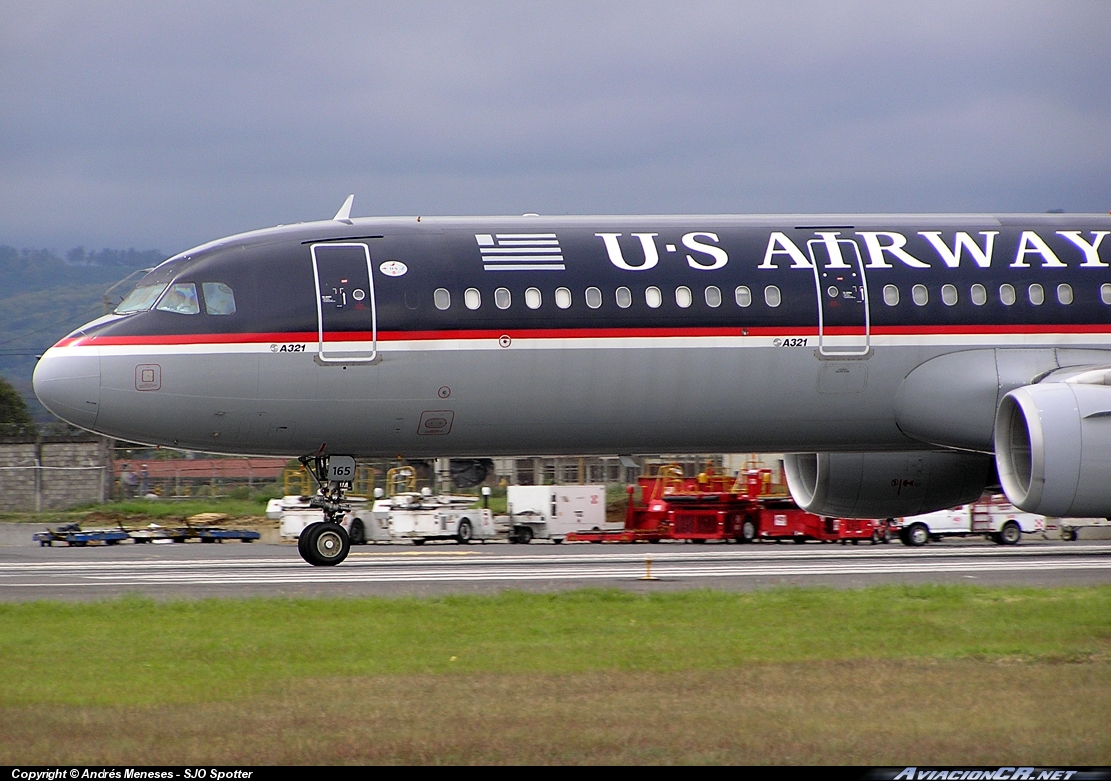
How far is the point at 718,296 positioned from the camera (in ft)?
61.3

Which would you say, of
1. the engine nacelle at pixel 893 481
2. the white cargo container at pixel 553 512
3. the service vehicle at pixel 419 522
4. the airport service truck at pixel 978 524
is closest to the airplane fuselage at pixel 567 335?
the engine nacelle at pixel 893 481

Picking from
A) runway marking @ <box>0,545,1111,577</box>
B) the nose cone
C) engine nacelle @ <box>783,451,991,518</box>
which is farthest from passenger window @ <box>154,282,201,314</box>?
engine nacelle @ <box>783,451,991,518</box>

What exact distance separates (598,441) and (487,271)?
288 centimetres

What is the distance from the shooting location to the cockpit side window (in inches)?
706

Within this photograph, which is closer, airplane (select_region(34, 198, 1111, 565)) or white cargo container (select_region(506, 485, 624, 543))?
airplane (select_region(34, 198, 1111, 565))

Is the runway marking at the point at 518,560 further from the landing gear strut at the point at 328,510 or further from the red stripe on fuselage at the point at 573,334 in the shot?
the red stripe on fuselage at the point at 573,334

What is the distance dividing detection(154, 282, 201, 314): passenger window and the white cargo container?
805 inches

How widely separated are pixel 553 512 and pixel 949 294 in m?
20.1

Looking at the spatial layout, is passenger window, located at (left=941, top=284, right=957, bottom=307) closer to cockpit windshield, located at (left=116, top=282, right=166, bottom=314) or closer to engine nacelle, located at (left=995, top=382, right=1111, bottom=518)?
engine nacelle, located at (left=995, top=382, right=1111, bottom=518)

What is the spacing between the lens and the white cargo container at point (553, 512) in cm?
3756

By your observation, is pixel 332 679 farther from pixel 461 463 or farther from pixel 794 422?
pixel 461 463

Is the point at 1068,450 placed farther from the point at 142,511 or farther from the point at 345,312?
the point at 142,511

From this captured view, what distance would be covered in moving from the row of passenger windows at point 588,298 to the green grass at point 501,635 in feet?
16.3
